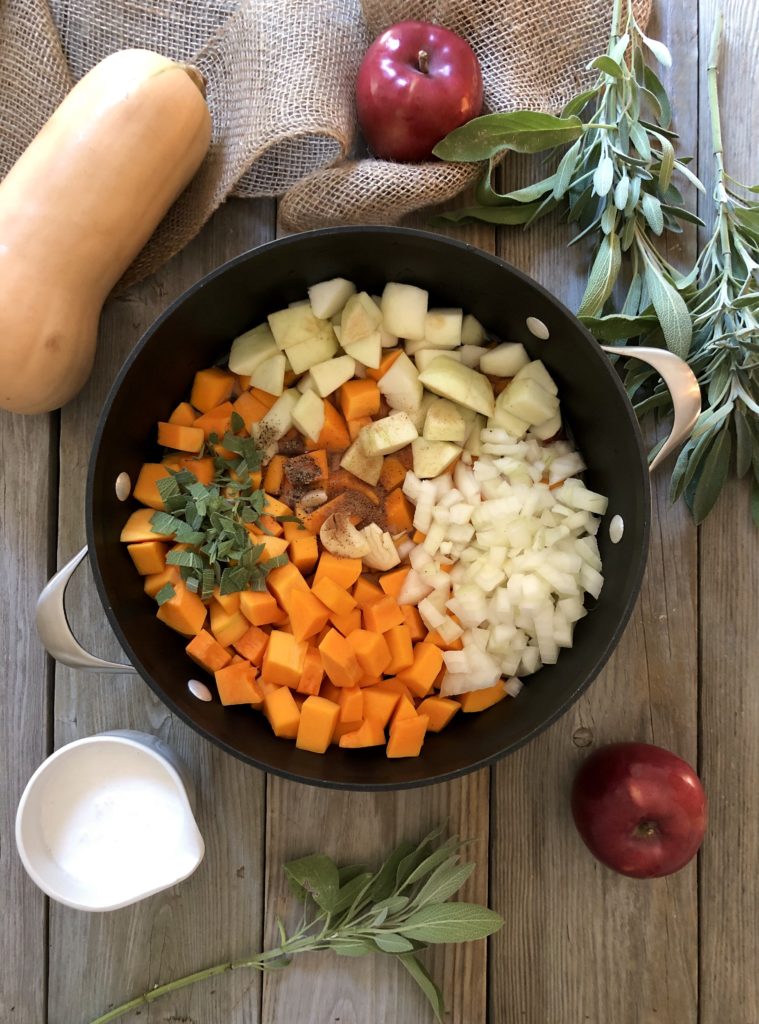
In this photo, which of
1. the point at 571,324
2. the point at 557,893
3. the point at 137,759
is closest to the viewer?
the point at 571,324

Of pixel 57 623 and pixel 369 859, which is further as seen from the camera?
pixel 369 859

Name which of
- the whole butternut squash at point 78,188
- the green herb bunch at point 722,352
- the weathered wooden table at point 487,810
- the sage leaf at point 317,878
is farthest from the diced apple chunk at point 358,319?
the sage leaf at point 317,878

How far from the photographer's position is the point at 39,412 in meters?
1.24

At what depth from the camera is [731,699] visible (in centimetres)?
129

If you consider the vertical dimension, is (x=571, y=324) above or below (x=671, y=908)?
above

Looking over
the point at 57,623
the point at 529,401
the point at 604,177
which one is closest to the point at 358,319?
the point at 529,401

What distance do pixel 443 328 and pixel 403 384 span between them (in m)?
0.10

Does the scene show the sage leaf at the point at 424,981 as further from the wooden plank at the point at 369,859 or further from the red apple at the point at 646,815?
the red apple at the point at 646,815

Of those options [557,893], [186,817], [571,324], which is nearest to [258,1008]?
[186,817]

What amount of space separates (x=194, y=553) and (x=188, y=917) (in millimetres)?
593

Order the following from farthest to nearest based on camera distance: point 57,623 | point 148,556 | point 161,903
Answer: point 161,903 < point 148,556 < point 57,623

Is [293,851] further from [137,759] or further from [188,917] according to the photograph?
[137,759]

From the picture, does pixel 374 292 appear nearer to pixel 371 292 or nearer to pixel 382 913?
pixel 371 292

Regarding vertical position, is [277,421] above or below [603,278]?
below
